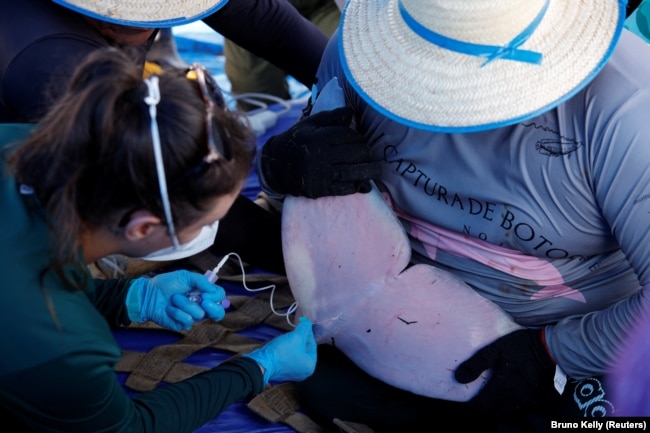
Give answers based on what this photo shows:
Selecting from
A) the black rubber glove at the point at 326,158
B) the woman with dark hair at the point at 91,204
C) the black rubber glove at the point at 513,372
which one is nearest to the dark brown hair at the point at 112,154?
the woman with dark hair at the point at 91,204

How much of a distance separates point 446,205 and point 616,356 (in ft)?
1.21

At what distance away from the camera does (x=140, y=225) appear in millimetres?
898

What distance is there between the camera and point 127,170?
0.85 meters

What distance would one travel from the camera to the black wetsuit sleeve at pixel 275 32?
185 cm

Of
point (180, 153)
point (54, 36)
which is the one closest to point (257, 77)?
point (54, 36)

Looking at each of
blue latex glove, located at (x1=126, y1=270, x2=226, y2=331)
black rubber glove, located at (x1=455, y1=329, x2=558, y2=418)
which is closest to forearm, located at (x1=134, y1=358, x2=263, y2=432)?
blue latex glove, located at (x1=126, y1=270, x2=226, y2=331)

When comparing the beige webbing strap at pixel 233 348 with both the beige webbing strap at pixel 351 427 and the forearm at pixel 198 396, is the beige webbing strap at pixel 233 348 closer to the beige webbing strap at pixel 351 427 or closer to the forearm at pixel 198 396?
the beige webbing strap at pixel 351 427

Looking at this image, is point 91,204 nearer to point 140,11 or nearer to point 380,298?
point 140,11

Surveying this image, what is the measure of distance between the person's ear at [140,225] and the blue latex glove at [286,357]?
0.38 m

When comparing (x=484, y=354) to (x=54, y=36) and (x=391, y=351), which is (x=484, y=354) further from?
(x=54, y=36)

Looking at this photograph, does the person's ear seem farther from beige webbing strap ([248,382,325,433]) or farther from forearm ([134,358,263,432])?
beige webbing strap ([248,382,325,433])

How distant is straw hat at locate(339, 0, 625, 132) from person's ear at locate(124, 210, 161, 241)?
39 cm

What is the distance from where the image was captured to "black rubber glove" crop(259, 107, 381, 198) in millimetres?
1293

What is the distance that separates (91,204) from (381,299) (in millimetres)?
643
